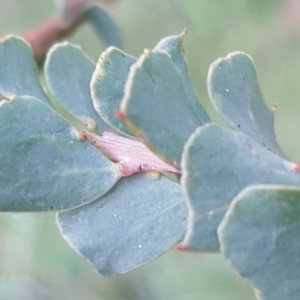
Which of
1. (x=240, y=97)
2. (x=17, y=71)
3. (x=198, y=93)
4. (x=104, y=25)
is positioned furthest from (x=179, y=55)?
(x=198, y=93)

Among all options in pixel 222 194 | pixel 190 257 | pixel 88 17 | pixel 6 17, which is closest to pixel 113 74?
pixel 222 194

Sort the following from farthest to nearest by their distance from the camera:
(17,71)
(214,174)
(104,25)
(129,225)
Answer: (104,25) < (17,71) < (129,225) < (214,174)

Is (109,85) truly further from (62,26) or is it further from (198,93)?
(198,93)

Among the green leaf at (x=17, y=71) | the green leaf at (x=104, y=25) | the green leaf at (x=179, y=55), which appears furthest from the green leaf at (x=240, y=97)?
the green leaf at (x=104, y=25)

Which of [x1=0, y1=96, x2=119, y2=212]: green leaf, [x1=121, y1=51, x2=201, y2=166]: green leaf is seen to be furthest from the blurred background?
[x1=121, y1=51, x2=201, y2=166]: green leaf

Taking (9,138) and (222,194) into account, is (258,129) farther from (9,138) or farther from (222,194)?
(9,138)

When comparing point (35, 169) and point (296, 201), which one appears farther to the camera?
point (35, 169)

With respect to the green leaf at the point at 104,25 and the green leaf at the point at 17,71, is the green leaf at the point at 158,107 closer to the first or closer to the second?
the green leaf at the point at 17,71
